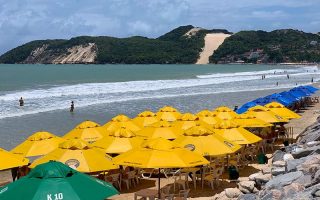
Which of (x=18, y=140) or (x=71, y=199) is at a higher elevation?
(x=71, y=199)

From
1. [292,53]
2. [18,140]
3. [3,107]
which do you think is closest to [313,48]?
[292,53]

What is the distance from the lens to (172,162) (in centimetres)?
1094

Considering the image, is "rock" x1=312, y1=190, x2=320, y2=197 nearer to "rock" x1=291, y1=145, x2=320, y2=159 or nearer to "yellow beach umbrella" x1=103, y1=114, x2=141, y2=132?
"rock" x1=291, y1=145, x2=320, y2=159

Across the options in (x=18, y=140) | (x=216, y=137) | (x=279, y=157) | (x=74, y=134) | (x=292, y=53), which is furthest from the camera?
(x=292, y=53)

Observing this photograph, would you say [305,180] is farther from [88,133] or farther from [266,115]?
[266,115]

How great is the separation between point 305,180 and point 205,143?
14.4ft

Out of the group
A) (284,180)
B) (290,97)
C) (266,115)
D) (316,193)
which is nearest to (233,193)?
(284,180)

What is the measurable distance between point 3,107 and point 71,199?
35.3 metres

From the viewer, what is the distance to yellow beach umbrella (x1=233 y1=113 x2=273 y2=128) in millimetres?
17234

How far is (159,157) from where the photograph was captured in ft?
36.3

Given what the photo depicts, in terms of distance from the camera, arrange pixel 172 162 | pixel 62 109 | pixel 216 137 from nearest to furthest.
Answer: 1. pixel 172 162
2. pixel 216 137
3. pixel 62 109

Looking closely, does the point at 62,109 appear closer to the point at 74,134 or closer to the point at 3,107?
the point at 3,107

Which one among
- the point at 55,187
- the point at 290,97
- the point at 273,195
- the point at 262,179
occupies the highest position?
the point at 55,187

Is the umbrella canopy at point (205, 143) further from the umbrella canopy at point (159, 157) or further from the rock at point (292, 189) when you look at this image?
the rock at point (292, 189)
